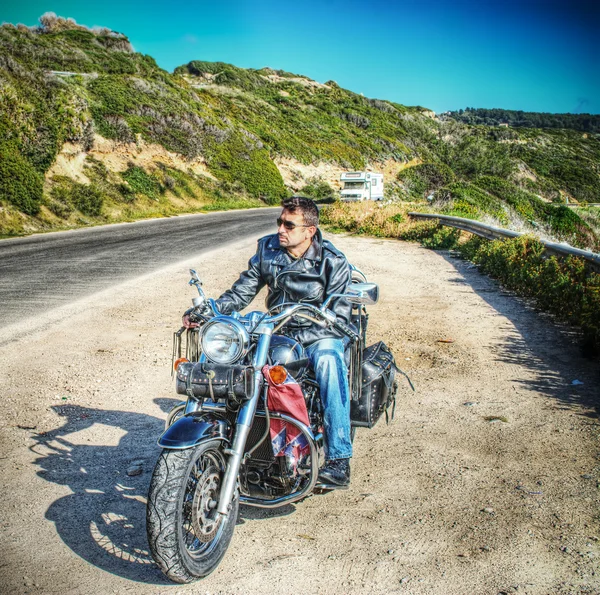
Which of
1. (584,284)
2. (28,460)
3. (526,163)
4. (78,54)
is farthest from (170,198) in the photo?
(526,163)

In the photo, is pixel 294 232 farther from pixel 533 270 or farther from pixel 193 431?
pixel 533 270

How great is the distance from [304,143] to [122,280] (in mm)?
54138

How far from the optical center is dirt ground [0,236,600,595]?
2939 millimetres

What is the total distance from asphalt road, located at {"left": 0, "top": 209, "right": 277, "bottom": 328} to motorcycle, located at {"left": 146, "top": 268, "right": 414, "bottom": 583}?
19.0ft

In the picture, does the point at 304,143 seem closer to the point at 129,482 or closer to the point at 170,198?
the point at 170,198

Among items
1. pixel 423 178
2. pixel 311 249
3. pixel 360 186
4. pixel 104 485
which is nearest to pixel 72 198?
pixel 104 485

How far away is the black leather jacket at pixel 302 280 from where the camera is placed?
376cm

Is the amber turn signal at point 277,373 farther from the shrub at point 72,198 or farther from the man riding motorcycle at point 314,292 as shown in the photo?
the shrub at point 72,198

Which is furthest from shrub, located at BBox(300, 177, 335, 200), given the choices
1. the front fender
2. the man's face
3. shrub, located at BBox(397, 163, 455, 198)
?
the front fender

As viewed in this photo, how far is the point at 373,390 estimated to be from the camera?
4.02m

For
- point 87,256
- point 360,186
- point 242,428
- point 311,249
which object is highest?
point 360,186

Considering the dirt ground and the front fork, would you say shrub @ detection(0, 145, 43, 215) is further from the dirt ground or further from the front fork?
the front fork

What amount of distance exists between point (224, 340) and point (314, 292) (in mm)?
1012

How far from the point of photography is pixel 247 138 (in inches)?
2009
